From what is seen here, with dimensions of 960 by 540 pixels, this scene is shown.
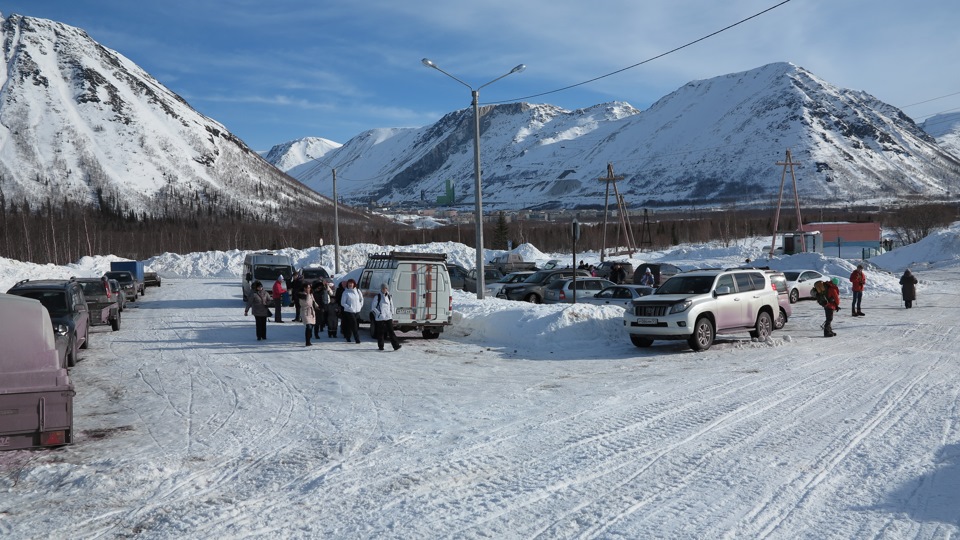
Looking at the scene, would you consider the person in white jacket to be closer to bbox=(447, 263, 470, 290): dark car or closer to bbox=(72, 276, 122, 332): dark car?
bbox=(72, 276, 122, 332): dark car

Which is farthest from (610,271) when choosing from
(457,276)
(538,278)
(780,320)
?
(780,320)

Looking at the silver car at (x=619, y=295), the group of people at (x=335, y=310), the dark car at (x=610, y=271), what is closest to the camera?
the group of people at (x=335, y=310)

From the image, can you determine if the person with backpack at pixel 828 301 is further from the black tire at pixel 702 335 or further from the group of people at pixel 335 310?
the group of people at pixel 335 310

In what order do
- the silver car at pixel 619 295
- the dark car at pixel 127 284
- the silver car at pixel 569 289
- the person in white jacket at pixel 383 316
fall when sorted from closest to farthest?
the person in white jacket at pixel 383 316 < the silver car at pixel 619 295 < the silver car at pixel 569 289 < the dark car at pixel 127 284

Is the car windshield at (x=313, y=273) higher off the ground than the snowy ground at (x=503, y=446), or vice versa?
the car windshield at (x=313, y=273)

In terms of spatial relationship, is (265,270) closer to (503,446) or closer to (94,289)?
(94,289)

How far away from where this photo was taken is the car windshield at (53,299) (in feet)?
50.2

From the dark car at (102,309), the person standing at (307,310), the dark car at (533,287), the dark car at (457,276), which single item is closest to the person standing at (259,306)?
the person standing at (307,310)

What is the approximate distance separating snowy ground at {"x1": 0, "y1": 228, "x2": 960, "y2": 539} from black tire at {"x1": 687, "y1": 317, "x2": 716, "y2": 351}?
286mm

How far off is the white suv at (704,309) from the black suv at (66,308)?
1125 cm

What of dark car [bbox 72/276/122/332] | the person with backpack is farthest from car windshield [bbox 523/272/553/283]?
dark car [bbox 72/276/122/332]

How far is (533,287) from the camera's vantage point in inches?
1121

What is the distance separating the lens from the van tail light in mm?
7523

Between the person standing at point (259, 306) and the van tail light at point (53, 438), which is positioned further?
the person standing at point (259, 306)
